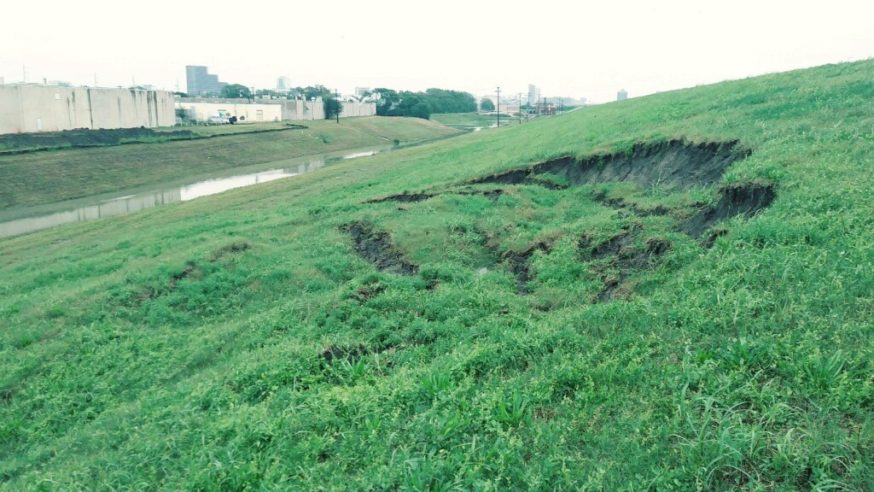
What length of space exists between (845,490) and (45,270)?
21.2 meters

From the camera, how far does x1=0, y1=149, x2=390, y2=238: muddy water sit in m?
35.5

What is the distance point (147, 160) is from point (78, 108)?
21121 mm

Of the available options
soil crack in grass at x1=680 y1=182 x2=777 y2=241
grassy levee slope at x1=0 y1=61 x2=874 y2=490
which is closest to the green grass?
grassy levee slope at x1=0 y1=61 x2=874 y2=490

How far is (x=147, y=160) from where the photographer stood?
54.4 meters

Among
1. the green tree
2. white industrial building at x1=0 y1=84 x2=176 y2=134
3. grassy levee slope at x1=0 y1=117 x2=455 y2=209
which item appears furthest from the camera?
the green tree

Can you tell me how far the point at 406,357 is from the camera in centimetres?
792

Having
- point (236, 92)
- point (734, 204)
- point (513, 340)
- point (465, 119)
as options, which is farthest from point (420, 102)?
point (513, 340)

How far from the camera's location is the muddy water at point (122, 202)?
35500 millimetres

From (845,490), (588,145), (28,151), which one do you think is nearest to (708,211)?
(845,490)

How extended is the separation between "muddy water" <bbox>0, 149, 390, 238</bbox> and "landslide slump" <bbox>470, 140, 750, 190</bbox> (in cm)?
2662

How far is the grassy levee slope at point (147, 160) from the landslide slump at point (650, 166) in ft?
123

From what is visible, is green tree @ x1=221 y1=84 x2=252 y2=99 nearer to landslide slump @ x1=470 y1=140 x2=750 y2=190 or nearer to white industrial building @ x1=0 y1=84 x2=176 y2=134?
white industrial building @ x1=0 y1=84 x2=176 y2=134

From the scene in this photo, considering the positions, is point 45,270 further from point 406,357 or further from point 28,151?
point 28,151

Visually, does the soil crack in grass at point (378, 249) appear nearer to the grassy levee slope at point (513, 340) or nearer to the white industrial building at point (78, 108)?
the grassy levee slope at point (513, 340)
